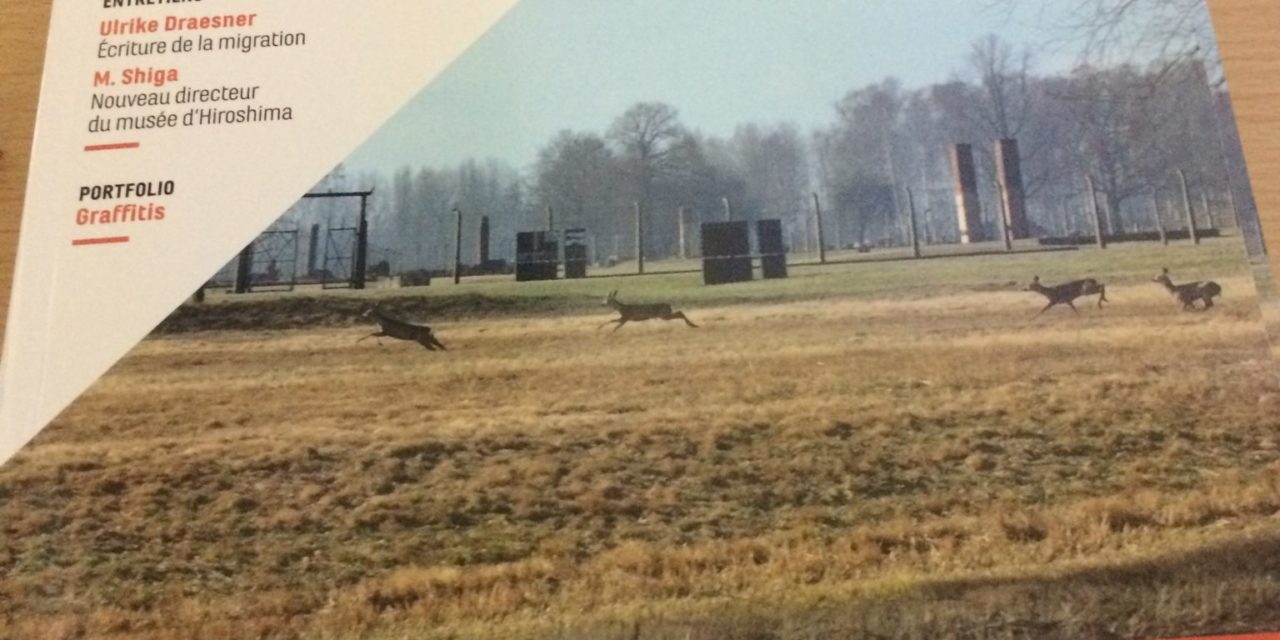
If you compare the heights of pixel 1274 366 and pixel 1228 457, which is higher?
pixel 1274 366

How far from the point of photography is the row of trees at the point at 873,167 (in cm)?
113

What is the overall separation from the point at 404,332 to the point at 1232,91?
1.15 meters

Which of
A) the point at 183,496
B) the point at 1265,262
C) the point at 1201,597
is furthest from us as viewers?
the point at 1265,262

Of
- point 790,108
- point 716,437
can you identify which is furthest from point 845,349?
point 790,108

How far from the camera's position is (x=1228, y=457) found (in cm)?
101

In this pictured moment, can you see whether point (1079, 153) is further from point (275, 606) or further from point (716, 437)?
point (275, 606)

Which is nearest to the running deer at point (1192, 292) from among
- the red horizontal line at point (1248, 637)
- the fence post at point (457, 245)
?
the red horizontal line at point (1248, 637)

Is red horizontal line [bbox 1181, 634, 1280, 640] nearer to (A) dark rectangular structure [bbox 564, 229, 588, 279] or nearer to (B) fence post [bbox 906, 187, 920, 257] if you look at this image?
(B) fence post [bbox 906, 187, 920, 257]

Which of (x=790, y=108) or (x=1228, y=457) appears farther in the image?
(x=790, y=108)

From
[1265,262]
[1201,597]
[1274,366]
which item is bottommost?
[1201,597]

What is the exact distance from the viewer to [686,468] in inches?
39.2

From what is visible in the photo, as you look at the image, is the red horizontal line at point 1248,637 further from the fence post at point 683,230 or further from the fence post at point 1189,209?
the fence post at point 683,230

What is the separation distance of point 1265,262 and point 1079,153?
27 cm

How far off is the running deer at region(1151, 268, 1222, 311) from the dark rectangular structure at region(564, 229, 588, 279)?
0.75 metres
